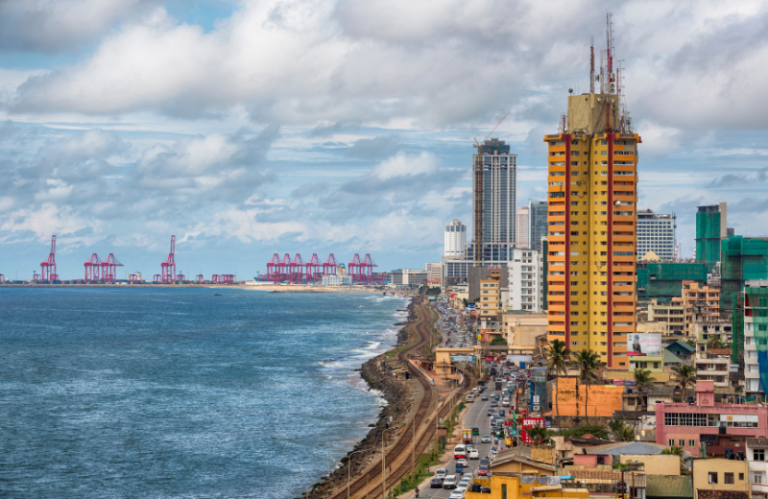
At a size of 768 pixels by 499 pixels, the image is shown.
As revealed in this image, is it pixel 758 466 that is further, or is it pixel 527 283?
pixel 527 283

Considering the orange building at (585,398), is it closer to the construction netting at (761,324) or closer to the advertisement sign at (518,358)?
the construction netting at (761,324)

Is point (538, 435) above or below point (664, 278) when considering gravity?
below

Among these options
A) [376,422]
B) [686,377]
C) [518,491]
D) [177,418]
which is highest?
[686,377]

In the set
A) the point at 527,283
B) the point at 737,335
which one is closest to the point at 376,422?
the point at 737,335

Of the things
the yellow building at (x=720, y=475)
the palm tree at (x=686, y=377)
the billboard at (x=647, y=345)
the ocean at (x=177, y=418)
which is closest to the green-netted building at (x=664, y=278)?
the ocean at (x=177, y=418)

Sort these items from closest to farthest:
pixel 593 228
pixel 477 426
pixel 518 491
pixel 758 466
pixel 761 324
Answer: pixel 518 491 < pixel 758 466 < pixel 761 324 < pixel 477 426 < pixel 593 228

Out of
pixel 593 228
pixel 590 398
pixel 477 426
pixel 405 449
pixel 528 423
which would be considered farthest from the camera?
pixel 593 228

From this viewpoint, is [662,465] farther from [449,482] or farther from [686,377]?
[686,377]
